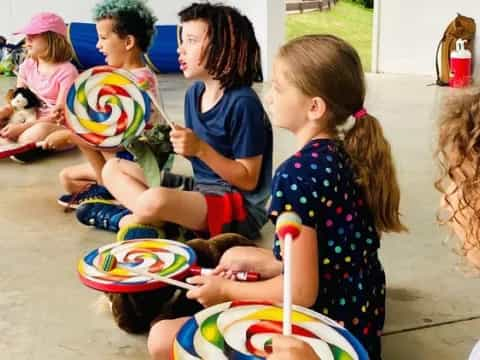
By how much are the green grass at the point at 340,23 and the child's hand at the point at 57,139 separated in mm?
5152

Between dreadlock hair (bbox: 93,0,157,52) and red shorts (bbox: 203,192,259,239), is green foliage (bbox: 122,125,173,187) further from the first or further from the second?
dreadlock hair (bbox: 93,0,157,52)

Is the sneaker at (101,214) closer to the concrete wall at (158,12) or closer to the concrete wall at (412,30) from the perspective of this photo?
the concrete wall at (158,12)

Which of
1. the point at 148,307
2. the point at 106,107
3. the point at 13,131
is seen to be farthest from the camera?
the point at 13,131

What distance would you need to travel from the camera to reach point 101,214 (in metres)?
2.59

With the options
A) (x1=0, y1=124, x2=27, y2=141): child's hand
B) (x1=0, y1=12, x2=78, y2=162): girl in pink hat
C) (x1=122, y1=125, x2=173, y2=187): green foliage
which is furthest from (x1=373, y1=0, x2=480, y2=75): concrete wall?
(x1=122, y1=125, x2=173, y2=187): green foliage

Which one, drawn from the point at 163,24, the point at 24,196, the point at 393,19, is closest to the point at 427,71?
the point at 393,19

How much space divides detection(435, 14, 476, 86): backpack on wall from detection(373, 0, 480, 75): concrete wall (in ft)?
0.55

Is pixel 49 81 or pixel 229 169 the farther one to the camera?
pixel 49 81

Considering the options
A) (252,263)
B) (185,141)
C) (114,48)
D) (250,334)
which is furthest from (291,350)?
(114,48)

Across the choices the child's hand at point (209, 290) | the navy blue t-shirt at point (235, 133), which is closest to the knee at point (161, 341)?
the child's hand at point (209, 290)

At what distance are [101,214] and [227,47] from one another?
703mm

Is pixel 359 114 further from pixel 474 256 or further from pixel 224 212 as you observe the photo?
pixel 224 212

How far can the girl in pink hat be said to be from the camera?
337cm

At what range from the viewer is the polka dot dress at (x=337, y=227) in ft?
4.85
